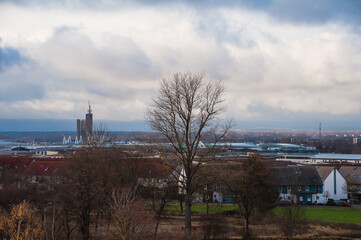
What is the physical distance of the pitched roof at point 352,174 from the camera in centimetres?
5915

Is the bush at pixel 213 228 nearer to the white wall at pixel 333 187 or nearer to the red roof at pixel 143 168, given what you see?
the red roof at pixel 143 168

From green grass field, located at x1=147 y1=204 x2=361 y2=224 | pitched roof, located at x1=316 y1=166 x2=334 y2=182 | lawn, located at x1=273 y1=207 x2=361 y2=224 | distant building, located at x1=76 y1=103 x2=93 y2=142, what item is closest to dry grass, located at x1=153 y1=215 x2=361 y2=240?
lawn, located at x1=273 y1=207 x2=361 y2=224

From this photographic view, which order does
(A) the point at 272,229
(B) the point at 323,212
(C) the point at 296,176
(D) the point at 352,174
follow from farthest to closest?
(D) the point at 352,174 → (C) the point at 296,176 → (B) the point at 323,212 → (A) the point at 272,229

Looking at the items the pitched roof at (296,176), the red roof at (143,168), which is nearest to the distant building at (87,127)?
the red roof at (143,168)

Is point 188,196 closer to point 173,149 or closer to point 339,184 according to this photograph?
point 173,149

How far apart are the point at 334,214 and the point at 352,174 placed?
20.0m

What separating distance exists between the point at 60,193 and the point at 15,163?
46575 mm

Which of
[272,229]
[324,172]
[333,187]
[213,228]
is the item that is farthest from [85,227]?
[324,172]

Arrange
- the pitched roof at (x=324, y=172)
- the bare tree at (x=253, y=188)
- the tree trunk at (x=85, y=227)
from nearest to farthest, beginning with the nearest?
the tree trunk at (x=85, y=227)
the bare tree at (x=253, y=188)
the pitched roof at (x=324, y=172)

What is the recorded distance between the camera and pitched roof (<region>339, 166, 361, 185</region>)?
59150 millimetres

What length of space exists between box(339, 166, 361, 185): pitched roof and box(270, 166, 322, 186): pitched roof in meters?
6.69

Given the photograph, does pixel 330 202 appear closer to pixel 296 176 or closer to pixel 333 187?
pixel 333 187

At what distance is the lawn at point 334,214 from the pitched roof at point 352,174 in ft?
39.9

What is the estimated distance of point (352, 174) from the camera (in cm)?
6156
